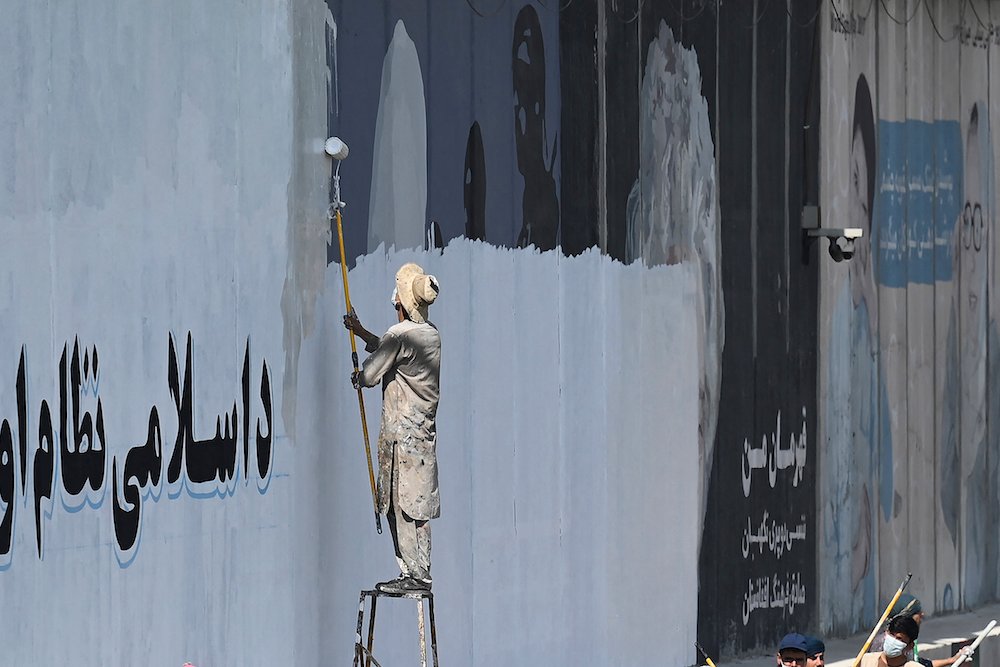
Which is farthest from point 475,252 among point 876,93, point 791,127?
point 876,93

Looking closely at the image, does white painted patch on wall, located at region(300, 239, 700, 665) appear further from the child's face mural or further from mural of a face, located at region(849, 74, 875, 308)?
the child's face mural

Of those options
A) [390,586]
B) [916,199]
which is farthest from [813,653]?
[916,199]

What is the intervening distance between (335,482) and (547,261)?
2.26 meters

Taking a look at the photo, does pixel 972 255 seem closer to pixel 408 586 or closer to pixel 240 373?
pixel 408 586

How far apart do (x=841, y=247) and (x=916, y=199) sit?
1682mm

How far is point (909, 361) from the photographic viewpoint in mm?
15773

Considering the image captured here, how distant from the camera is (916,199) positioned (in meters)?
15.9

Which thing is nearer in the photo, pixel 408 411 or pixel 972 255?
pixel 408 411

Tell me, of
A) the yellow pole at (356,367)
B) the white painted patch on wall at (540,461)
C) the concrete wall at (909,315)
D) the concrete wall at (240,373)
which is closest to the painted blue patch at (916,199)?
the concrete wall at (909,315)

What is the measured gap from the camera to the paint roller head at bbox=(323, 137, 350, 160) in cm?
1015

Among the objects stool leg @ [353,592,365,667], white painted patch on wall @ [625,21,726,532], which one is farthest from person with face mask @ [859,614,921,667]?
white painted patch on wall @ [625,21,726,532]

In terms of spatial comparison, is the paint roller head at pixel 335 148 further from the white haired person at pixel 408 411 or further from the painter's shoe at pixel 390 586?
the painter's shoe at pixel 390 586

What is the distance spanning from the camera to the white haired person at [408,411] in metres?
9.63

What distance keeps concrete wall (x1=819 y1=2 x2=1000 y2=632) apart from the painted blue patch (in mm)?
15
